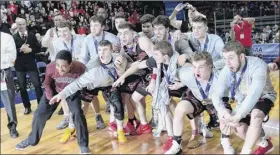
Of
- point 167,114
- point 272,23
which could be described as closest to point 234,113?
point 167,114

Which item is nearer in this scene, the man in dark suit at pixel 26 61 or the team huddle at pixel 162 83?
the team huddle at pixel 162 83

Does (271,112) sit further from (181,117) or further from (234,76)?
(181,117)

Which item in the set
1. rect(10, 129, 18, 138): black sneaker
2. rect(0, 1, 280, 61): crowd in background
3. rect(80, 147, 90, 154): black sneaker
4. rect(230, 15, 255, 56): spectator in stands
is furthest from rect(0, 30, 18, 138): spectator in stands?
rect(230, 15, 255, 56): spectator in stands

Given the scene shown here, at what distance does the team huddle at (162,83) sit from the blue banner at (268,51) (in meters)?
0.86

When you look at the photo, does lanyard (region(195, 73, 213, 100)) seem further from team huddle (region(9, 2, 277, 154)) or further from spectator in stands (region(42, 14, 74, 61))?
spectator in stands (region(42, 14, 74, 61))

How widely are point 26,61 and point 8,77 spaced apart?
0.56 m

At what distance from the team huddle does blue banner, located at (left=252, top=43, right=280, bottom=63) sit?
2.82 feet

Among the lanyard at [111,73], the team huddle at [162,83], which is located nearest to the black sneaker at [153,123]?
the team huddle at [162,83]

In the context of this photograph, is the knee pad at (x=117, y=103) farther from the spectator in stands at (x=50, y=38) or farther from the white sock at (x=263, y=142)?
the white sock at (x=263, y=142)

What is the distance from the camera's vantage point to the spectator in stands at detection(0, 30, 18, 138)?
2.00 metres

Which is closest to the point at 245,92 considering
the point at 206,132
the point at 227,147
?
the point at 227,147

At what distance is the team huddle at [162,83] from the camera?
1627 millimetres

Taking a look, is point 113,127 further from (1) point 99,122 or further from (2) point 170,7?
(2) point 170,7

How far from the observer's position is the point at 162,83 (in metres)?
2.01
